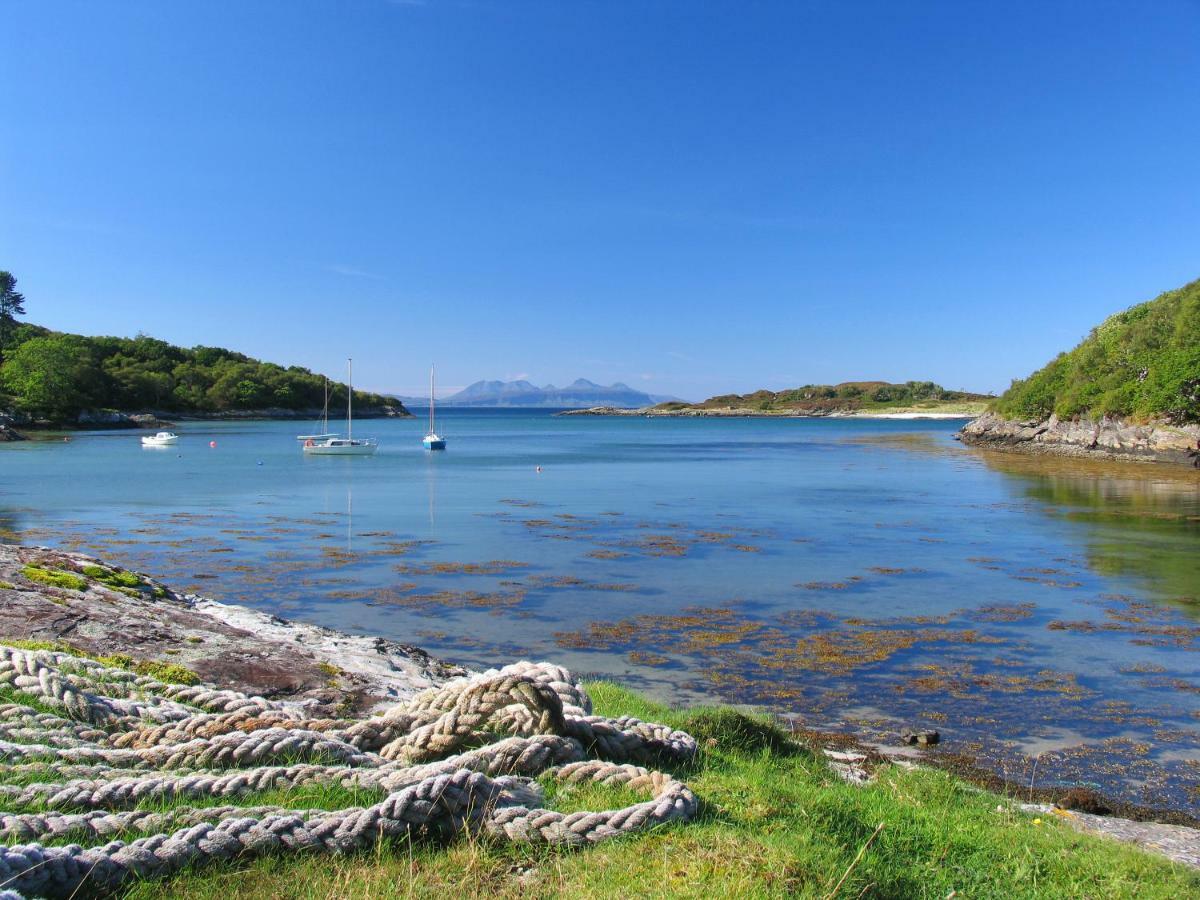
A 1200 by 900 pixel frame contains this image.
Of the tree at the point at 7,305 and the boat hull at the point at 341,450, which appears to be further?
the tree at the point at 7,305

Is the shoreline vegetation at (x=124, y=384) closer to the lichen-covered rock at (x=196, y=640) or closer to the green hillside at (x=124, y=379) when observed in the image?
the green hillside at (x=124, y=379)

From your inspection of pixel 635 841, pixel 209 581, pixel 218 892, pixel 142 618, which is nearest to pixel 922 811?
pixel 635 841

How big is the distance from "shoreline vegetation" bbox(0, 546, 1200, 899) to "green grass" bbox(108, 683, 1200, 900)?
11 millimetres

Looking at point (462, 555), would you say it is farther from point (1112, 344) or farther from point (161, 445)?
point (1112, 344)

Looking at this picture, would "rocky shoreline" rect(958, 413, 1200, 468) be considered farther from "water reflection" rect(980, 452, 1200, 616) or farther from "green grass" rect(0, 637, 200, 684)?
"green grass" rect(0, 637, 200, 684)

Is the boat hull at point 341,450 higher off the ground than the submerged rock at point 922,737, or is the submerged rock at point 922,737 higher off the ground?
the boat hull at point 341,450

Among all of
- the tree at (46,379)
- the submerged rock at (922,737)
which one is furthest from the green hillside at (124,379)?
the submerged rock at (922,737)

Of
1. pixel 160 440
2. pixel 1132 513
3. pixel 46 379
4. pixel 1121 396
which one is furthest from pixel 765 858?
pixel 46 379

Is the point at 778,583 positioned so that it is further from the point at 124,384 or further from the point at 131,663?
the point at 124,384

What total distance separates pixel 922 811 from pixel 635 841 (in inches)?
122

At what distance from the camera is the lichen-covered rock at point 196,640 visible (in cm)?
809

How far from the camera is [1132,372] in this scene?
69938 millimetres

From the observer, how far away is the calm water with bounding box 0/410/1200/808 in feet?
38.4

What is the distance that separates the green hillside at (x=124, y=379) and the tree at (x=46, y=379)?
0.11m
